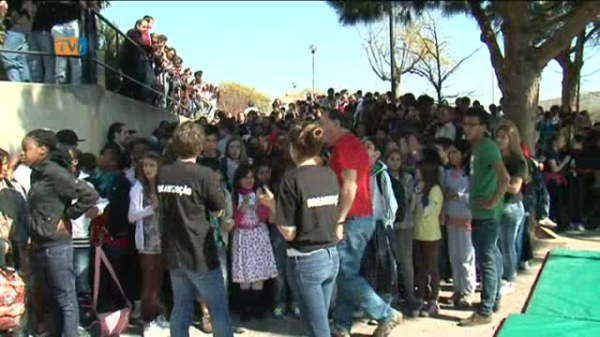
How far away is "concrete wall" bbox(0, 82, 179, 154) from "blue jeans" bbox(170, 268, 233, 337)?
3.09 meters

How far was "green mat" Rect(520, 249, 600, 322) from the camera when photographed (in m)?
5.55

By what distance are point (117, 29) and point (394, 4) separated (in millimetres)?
6300

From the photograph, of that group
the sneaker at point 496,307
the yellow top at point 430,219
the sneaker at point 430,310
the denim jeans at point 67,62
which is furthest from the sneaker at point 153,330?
the denim jeans at point 67,62

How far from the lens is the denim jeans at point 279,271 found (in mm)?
6250

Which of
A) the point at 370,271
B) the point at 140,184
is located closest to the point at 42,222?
the point at 140,184

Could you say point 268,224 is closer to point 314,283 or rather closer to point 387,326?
point 387,326

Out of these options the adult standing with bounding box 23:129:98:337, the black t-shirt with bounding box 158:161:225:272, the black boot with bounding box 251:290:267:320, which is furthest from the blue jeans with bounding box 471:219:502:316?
the adult standing with bounding box 23:129:98:337

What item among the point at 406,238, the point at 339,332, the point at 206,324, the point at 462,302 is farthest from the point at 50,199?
the point at 462,302

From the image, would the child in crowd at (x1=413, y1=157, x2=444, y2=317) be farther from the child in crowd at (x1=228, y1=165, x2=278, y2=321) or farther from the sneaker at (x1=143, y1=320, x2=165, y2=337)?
the sneaker at (x1=143, y1=320, x2=165, y2=337)

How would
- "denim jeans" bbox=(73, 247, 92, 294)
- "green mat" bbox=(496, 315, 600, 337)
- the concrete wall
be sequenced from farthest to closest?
1. the concrete wall
2. "denim jeans" bbox=(73, 247, 92, 294)
3. "green mat" bbox=(496, 315, 600, 337)

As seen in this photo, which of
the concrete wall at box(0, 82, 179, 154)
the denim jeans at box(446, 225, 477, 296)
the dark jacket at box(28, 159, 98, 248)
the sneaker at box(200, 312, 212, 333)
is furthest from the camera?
the concrete wall at box(0, 82, 179, 154)

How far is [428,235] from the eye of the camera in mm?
6348

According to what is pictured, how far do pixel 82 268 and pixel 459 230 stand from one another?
10.9 feet

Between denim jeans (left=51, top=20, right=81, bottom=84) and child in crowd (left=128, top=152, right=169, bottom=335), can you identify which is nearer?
child in crowd (left=128, top=152, right=169, bottom=335)
